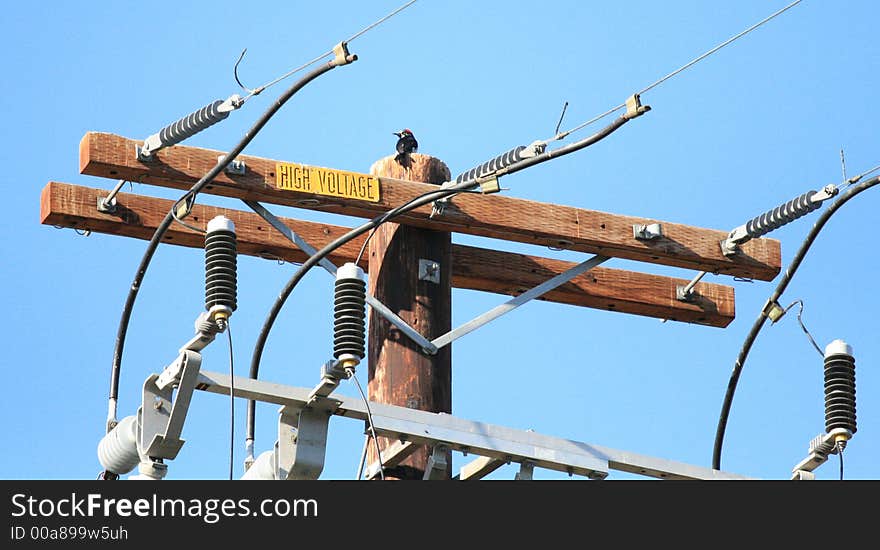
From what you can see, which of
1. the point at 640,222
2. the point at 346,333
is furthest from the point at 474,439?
the point at 640,222

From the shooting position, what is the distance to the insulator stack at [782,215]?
44.5 feet

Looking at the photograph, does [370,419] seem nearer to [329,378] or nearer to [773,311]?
[329,378]

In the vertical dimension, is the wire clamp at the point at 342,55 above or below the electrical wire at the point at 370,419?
above

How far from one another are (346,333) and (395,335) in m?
2.30

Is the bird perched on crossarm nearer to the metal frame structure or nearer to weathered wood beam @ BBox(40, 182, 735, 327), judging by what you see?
weathered wood beam @ BBox(40, 182, 735, 327)

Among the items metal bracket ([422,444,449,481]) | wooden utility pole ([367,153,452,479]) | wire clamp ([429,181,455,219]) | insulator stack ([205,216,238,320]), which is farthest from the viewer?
wire clamp ([429,181,455,219])

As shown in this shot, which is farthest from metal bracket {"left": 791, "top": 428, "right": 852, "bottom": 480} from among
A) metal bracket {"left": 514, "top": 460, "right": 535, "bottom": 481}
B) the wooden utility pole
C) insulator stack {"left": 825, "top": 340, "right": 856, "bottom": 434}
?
the wooden utility pole

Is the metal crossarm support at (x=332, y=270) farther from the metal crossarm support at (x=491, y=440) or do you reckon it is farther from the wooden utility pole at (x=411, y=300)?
the metal crossarm support at (x=491, y=440)

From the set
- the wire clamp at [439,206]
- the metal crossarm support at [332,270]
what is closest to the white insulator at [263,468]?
the metal crossarm support at [332,270]

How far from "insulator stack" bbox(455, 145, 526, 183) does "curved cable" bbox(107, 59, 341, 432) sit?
45.6 inches

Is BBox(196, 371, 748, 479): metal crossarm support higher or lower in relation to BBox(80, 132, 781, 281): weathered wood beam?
lower

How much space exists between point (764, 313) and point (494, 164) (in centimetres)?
150

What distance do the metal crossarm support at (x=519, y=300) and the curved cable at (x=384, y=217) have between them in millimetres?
693

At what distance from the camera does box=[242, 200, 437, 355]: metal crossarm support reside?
Result: 13.0m
